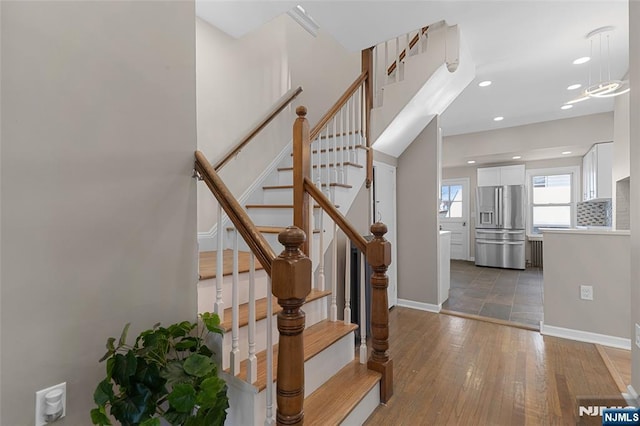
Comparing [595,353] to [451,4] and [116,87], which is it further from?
[116,87]

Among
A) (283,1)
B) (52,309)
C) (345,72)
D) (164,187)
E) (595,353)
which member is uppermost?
(345,72)

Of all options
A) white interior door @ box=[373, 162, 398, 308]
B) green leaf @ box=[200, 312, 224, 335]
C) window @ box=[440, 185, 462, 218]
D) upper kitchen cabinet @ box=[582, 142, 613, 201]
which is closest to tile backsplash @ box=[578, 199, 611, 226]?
upper kitchen cabinet @ box=[582, 142, 613, 201]

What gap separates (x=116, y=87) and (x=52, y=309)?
87 cm

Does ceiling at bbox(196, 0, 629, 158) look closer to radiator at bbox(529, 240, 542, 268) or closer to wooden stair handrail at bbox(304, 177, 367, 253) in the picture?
wooden stair handrail at bbox(304, 177, 367, 253)

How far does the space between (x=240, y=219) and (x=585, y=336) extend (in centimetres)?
347

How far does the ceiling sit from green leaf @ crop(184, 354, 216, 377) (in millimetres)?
2381

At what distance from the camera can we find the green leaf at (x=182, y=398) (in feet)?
3.47

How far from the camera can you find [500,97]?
4.36 metres

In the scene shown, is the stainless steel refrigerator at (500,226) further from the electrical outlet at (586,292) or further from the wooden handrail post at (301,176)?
the wooden handrail post at (301,176)

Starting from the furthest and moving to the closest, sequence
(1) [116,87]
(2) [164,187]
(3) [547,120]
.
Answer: (3) [547,120]
(2) [164,187]
(1) [116,87]

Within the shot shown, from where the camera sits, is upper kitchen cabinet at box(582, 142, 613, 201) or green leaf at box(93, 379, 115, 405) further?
upper kitchen cabinet at box(582, 142, 613, 201)

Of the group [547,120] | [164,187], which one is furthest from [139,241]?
[547,120]

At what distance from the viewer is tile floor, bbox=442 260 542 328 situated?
3.71m

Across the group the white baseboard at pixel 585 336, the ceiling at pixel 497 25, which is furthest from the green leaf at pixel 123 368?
the white baseboard at pixel 585 336
